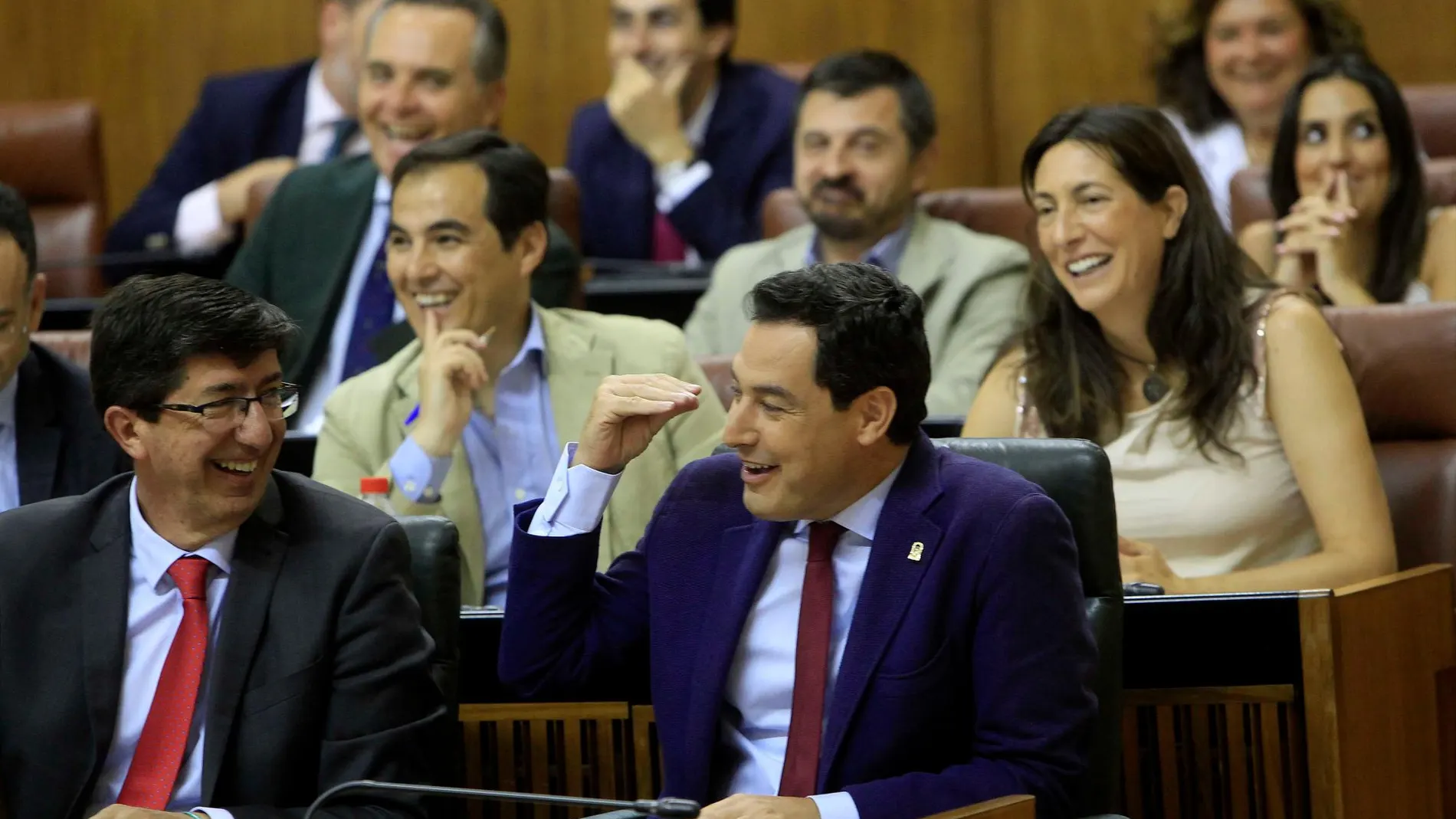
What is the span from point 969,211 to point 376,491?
5.93 feet

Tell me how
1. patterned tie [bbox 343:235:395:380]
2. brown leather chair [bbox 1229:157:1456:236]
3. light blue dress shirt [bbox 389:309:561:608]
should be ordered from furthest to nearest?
1. brown leather chair [bbox 1229:157:1456:236]
2. patterned tie [bbox 343:235:395:380]
3. light blue dress shirt [bbox 389:309:561:608]

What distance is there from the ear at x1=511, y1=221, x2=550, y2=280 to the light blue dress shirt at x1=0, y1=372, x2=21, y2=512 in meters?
0.77

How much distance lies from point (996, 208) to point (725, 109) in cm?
76

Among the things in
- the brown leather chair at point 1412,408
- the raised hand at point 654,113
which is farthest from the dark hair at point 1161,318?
the raised hand at point 654,113

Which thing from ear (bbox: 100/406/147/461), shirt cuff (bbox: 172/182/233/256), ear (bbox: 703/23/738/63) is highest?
ear (bbox: 703/23/738/63)

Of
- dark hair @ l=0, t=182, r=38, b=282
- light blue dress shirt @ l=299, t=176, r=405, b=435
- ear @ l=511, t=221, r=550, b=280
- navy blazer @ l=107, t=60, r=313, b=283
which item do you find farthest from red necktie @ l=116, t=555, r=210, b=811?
navy blazer @ l=107, t=60, r=313, b=283

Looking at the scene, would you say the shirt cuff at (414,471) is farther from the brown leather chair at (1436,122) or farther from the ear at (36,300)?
the brown leather chair at (1436,122)

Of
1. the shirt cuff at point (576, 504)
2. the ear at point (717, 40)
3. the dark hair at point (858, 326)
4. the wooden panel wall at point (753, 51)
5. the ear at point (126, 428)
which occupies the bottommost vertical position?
the shirt cuff at point (576, 504)

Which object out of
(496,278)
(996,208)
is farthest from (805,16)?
(496,278)

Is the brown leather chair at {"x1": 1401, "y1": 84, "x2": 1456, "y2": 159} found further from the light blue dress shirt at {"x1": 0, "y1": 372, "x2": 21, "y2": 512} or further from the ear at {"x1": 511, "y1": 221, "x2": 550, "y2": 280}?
the light blue dress shirt at {"x1": 0, "y1": 372, "x2": 21, "y2": 512}

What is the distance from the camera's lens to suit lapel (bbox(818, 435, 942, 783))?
6.12 feet

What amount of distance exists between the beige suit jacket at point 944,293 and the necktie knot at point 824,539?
138cm

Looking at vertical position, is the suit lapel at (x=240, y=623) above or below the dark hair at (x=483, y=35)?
below

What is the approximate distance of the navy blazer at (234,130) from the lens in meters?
4.77
